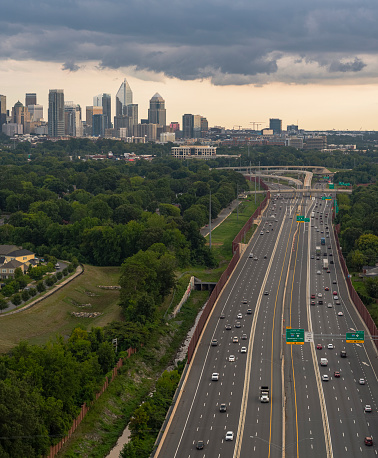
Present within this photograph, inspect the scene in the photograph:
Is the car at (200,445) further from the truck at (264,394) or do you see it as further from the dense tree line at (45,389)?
the truck at (264,394)

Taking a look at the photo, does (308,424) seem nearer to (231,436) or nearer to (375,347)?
(231,436)

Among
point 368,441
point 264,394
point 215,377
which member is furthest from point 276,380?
point 368,441

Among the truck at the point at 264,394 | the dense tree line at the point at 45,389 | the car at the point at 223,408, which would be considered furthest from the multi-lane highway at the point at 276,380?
the dense tree line at the point at 45,389

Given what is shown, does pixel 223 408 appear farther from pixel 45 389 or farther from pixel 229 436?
pixel 45 389

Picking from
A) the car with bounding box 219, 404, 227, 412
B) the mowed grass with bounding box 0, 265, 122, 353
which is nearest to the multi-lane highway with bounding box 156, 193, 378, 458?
the car with bounding box 219, 404, 227, 412

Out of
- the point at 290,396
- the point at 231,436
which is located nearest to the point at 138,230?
the point at 290,396
